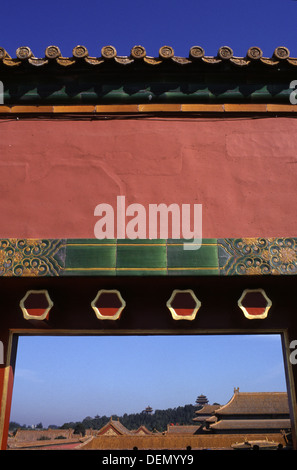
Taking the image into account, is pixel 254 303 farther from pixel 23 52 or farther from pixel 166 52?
pixel 23 52

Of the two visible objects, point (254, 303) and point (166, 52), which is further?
point (166, 52)

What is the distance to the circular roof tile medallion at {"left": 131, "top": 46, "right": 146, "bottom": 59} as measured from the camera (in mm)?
4793

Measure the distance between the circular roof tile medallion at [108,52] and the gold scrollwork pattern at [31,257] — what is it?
2.09 m

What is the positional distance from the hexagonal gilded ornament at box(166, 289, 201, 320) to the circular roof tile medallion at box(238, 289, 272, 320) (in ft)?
1.46

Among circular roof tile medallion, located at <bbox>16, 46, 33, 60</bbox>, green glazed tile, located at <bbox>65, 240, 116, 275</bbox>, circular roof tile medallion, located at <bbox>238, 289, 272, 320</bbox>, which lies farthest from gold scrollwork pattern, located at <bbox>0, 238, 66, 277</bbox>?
circular roof tile medallion, located at <bbox>16, 46, 33, 60</bbox>

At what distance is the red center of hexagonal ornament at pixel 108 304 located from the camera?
4.30m

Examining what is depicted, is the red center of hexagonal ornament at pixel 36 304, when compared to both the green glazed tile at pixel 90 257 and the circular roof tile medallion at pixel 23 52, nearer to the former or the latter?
the green glazed tile at pixel 90 257

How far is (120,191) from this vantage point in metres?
4.62

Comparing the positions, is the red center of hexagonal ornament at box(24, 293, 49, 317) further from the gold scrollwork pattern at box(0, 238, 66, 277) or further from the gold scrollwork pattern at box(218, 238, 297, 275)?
the gold scrollwork pattern at box(218, 238, 297, 275)

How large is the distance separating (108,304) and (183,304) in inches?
29.0

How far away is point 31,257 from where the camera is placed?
13.9ft

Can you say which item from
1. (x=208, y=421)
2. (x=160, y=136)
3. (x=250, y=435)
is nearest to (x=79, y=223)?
(x=160, y=136)

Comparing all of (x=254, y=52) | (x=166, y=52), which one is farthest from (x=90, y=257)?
(x=254, y=52)

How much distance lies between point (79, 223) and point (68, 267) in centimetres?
53
